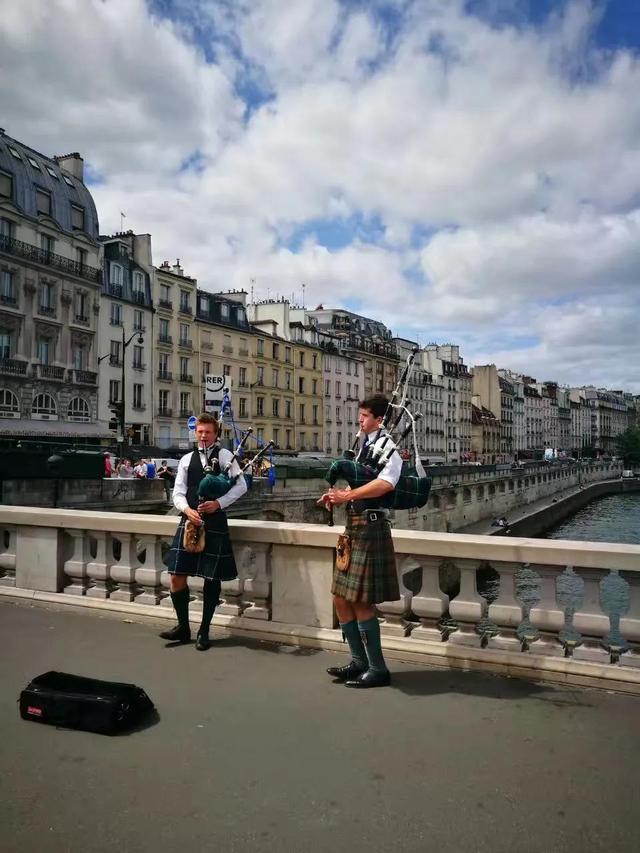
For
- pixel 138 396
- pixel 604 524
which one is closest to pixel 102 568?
pixel 138 396

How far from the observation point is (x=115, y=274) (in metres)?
48.1

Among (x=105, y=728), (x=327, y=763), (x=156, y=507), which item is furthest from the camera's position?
(x=156, y=507)

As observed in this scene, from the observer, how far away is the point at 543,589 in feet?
15.1

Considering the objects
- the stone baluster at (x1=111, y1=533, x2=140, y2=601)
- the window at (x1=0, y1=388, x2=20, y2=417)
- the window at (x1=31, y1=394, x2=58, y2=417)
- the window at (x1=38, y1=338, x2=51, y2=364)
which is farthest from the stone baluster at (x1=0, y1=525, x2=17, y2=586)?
the window at (x1=38, y1=338, x2=51, y2=364)

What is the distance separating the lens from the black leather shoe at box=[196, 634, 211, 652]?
501 cm

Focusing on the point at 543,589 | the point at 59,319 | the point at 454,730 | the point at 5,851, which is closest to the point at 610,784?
the point at 454,730

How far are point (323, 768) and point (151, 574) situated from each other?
3.24 meters

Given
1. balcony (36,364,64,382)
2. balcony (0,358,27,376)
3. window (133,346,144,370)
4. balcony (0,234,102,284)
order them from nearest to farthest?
balcony (0,358,27,376)
balcony (0,234,102,284)
balcony (36,364,64,382)
window (133,346,144,370)

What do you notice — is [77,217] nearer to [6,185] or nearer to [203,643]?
[6,185]

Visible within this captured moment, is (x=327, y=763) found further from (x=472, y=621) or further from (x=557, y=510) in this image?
(x=557, y=510)

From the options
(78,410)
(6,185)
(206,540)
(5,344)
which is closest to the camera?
(206,540)

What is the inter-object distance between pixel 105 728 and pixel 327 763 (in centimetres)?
123

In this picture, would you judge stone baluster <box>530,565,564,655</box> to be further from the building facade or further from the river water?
the river water

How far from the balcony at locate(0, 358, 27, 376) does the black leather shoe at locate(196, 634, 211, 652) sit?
124 feet
